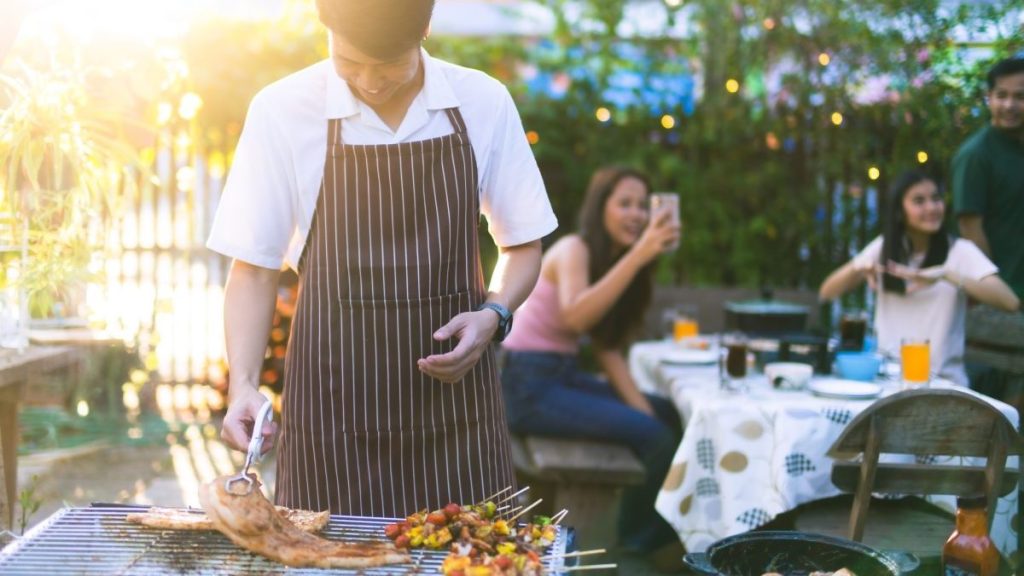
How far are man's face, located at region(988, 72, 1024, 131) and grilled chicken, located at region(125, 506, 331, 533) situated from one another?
14.0 feet

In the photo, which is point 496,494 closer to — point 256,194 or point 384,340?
point 384,340

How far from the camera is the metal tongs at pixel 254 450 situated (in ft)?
6.47

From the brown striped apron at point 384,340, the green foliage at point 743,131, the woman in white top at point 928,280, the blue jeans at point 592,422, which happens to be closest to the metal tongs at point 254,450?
the brown striped apron at point 384,340

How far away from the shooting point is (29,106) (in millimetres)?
2980

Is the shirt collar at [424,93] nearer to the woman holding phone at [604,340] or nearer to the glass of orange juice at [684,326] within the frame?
the woman holding phone at [604,340]

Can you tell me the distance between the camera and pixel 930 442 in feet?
11.4

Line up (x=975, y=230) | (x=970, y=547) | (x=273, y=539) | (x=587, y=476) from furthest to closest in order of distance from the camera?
(x=975, y=230)
(x=587, y=476)
(x=970, y=547)
(x=273, y=539)

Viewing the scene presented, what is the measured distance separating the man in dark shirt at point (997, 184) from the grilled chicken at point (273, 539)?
170 inches

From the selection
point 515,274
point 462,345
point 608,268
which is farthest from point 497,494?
point 608,268

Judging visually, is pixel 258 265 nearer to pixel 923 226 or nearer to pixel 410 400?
pixel 410 400

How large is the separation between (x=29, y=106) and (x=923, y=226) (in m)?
3.98

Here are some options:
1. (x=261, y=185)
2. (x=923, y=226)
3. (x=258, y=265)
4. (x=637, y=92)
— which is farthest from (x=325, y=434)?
(x=637, y=92)

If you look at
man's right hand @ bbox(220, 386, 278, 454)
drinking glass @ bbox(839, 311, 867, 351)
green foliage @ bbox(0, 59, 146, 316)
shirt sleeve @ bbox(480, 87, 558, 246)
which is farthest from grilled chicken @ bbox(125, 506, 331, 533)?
drinking glass @ bbox(839, 311, 867, 351)

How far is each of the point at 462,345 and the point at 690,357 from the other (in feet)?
10.1
